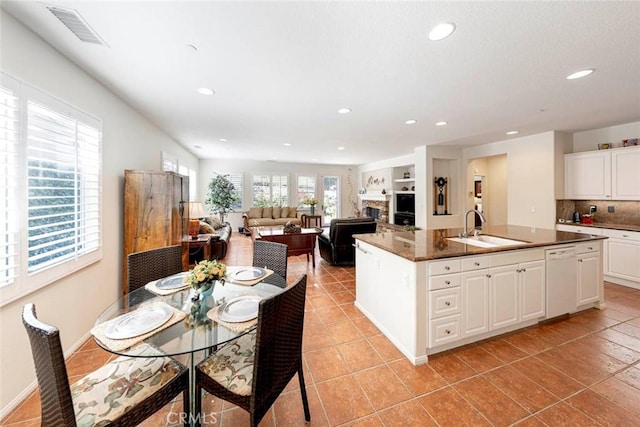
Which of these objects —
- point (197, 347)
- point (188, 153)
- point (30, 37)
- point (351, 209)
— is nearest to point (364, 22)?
point (197, 347)

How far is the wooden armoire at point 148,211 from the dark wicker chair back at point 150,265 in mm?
855

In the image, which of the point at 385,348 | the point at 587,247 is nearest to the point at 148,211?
the point at 385,348

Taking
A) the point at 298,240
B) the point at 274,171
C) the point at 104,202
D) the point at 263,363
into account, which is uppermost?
the point at 274,171

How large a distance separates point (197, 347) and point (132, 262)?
1221 mm

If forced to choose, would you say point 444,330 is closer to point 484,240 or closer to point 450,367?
point 450,367

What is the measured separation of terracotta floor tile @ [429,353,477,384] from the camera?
1930 millimetres

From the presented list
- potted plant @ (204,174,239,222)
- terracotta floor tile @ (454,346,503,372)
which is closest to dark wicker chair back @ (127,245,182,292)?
terracotta floor tile @ (454,346,503,372)

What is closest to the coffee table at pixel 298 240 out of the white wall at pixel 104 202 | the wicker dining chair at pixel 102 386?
the white wall at pixel 104 202

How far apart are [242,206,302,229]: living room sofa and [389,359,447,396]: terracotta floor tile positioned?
6765 mm

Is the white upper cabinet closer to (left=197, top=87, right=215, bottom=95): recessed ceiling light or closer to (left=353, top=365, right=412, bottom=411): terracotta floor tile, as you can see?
(left=353, top=365, right=412, bottom=411): terracotta floor tile

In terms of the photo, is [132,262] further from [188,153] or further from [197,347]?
[188,153]

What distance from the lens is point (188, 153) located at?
6.93m

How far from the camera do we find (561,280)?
265cm

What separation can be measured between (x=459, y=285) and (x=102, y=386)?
247 cm
